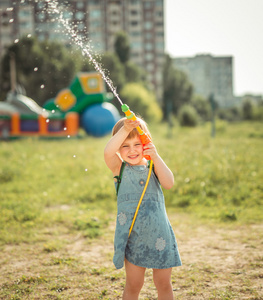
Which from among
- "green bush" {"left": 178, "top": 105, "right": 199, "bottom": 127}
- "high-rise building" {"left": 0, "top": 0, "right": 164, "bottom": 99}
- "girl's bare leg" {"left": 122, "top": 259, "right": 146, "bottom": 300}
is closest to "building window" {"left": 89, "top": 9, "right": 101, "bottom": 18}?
"high-rise building" {"left": 0, "top": 0, "right": 164, "bottom": 99}

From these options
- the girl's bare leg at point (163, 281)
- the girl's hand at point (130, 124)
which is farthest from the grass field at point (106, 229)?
the girl's hand at point (130, 124)

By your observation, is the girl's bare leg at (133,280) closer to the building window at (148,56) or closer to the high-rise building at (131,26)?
the high-rise building at (131,26)

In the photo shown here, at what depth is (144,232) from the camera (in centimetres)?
203

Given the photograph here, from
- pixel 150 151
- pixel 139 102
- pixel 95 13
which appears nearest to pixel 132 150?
pixel 150 151

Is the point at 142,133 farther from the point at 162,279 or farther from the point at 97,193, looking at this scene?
the point at 97,193

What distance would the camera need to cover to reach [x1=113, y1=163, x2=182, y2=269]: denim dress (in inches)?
79.0

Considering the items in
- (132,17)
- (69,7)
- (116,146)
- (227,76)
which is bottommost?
(116,146)

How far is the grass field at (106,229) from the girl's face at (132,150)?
107 centimetres

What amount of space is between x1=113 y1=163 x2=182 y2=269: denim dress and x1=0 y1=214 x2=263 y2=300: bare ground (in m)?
0.64

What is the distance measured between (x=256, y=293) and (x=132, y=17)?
58017 millimetres

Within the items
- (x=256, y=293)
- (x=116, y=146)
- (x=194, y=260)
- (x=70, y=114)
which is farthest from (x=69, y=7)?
(x=70, y=114)

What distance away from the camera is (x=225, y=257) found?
325 cm

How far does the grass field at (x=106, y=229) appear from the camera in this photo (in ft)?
8.82

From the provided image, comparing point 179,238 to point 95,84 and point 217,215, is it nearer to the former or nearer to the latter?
point 217,215
